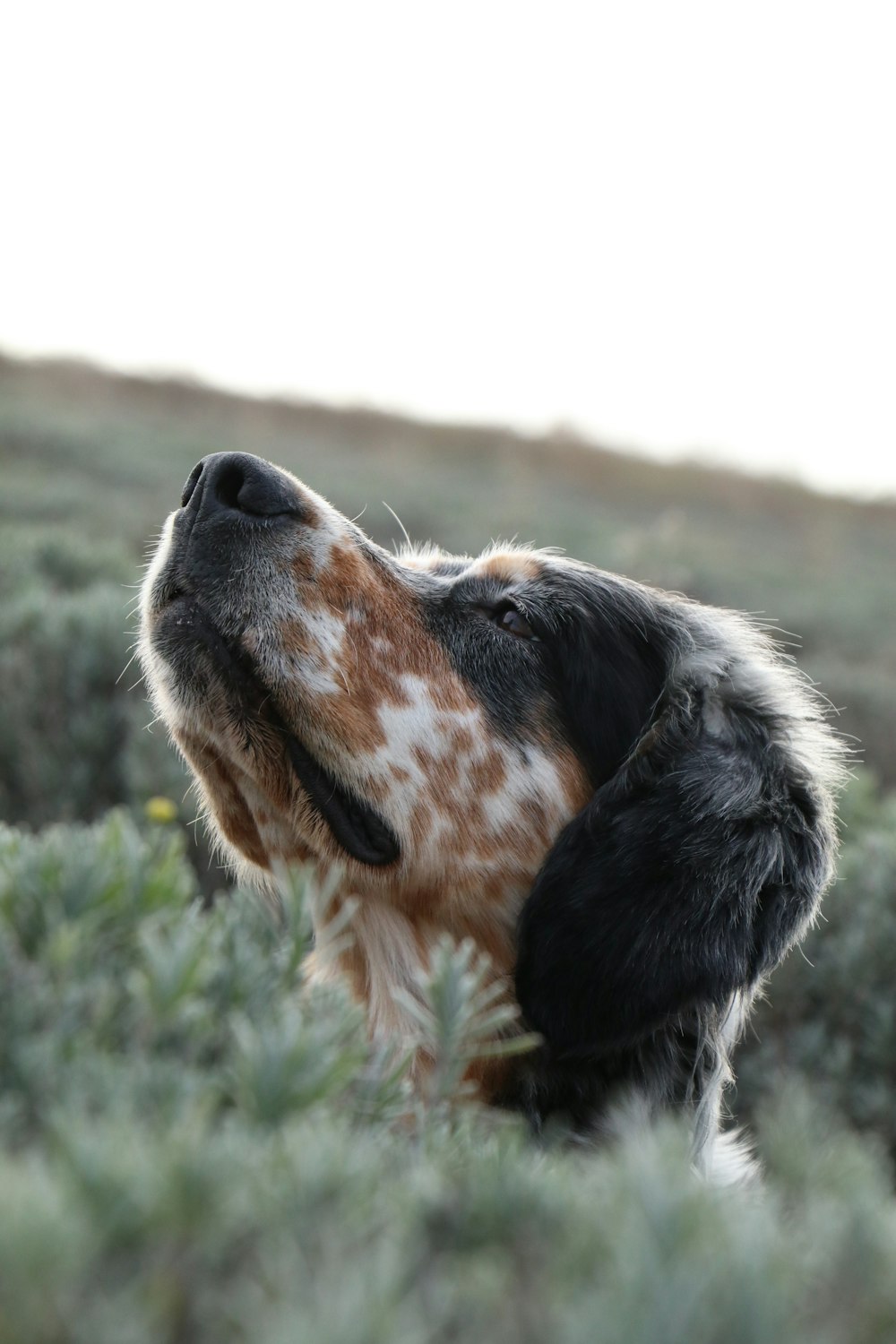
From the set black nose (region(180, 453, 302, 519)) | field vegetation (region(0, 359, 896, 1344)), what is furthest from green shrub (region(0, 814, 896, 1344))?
black nose (region(180, 453, 302, 519))

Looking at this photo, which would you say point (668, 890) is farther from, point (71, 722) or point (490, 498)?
point (490, 498)

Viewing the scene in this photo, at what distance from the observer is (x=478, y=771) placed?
255cm

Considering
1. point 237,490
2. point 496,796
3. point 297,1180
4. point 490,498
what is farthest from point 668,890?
point 490,498

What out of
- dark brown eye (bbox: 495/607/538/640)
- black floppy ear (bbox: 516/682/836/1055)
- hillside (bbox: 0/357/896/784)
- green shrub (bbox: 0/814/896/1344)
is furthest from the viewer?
hillside (bbox: 0/357/896/784)

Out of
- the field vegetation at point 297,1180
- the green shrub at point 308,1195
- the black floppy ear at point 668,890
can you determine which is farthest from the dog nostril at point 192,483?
the green shrub at point 308,1195

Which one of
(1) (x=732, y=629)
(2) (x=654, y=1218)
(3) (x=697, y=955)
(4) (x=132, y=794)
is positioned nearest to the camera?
(2) (x=654, y=1218)

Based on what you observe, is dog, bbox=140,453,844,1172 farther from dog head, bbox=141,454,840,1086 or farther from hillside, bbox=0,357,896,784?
hillside, bbox=0,357,896,784

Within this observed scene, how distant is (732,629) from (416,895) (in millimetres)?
1164

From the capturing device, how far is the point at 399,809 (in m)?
2.40

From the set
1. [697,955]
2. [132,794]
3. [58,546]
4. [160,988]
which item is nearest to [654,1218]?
[160,988]

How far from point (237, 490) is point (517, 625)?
2.44 ft

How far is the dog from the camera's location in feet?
7.41

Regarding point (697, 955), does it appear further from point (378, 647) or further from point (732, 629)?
point (732, 629)

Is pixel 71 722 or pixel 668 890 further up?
pixel 668 890
